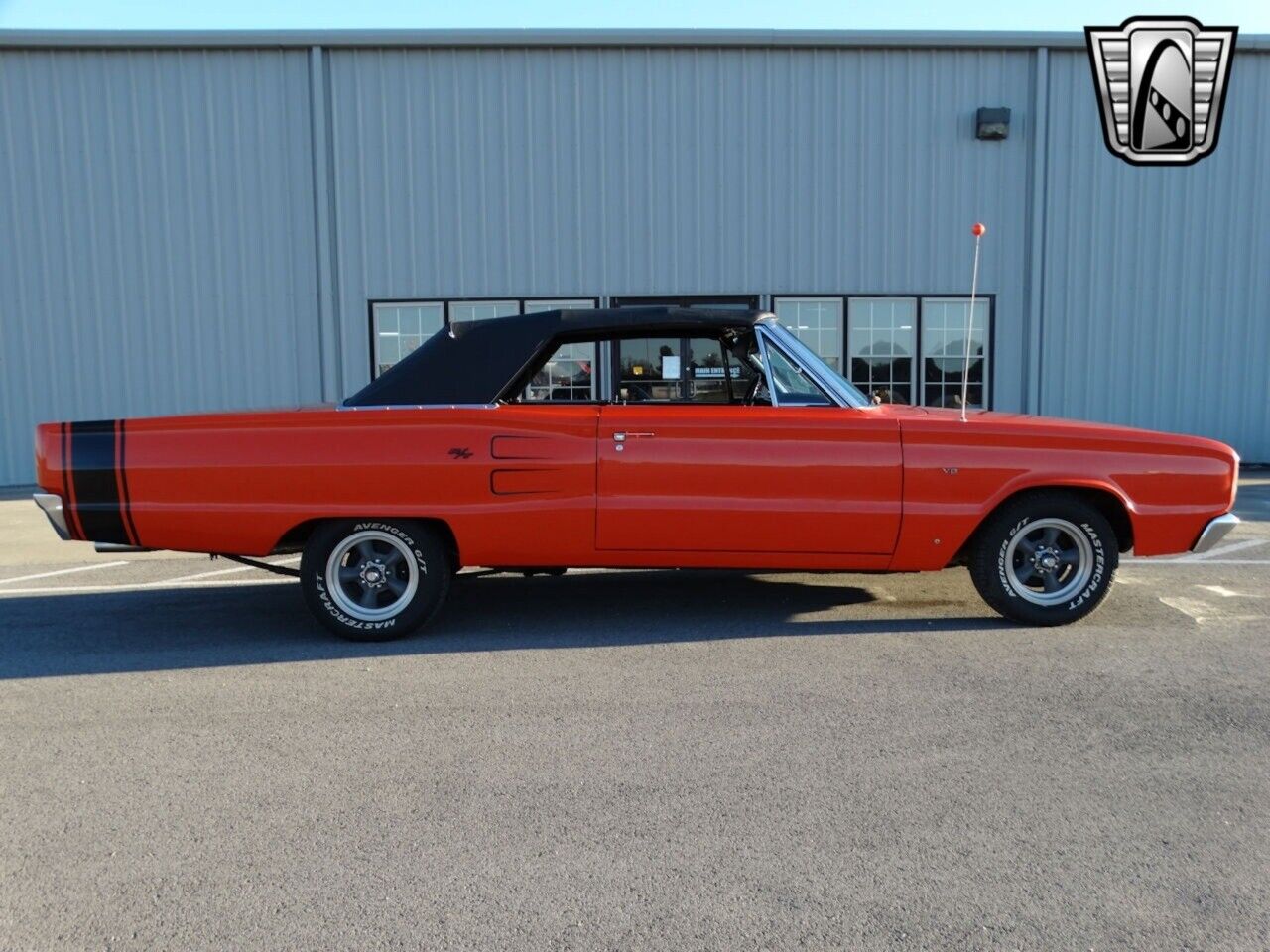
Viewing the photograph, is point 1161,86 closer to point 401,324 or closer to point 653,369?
point 401,324

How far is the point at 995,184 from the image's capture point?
1284 centimetres

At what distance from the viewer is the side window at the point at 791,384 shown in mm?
5227

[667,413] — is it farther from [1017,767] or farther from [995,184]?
[995,184]

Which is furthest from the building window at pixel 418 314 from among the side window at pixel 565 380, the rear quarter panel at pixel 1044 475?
the rear quarter panel at pixel 1044 475

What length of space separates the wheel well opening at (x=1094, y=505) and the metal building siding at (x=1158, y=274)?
8.40 metres

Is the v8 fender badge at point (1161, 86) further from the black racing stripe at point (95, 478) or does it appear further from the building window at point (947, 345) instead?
the black racing stripe at point (95, 478)

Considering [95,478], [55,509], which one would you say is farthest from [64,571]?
Answer: [95,478]

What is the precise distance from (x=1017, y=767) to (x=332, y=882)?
225cm

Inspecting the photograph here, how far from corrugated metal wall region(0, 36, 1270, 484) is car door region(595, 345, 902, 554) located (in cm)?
807

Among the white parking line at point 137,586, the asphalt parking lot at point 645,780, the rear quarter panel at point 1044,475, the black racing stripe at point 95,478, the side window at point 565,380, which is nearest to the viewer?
the asphalt parking lot at point 645,780

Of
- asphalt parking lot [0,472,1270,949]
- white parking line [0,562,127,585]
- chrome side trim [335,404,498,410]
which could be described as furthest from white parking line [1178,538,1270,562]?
white parking line [0,562,127,585]

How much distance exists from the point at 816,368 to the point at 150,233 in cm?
1053

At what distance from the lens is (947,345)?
1304cm

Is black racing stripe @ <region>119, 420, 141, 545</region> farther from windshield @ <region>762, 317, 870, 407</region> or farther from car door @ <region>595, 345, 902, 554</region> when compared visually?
windshield @ <region>762, 317, 870, 407</region>
